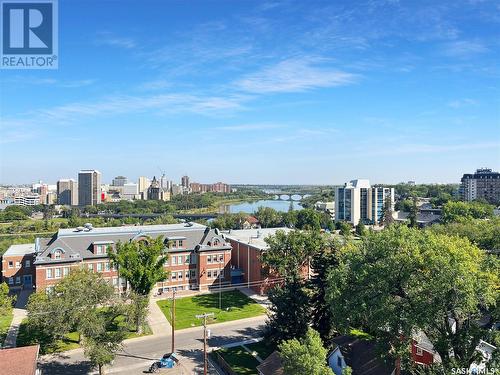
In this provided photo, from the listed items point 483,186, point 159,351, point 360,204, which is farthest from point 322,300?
point 483,186

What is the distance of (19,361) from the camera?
22.6 metres

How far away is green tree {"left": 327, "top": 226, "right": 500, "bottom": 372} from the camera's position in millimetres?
20484

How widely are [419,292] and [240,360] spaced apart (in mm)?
15957

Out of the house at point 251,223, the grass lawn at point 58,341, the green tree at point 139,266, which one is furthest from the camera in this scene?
the house at point 251,223

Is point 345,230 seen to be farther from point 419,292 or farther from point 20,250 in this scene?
point 419,292

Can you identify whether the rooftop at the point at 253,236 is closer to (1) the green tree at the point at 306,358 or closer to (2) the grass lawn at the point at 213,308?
(2) the grass lawn at the point at 213,308

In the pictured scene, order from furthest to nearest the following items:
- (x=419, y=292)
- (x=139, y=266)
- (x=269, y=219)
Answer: (x=269, y=219) < (x=139, y=266) < (x=419, y=292)

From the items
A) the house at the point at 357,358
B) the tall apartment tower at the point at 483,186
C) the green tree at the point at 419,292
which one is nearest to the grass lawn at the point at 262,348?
the house at the point at 357,358

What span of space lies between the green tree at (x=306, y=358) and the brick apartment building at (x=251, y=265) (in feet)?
80.8

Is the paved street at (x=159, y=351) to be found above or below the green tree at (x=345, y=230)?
below

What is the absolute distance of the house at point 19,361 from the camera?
21594 mm

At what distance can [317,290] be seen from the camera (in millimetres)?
31344

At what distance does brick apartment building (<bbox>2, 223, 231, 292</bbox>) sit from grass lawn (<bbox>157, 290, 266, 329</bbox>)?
147 inches

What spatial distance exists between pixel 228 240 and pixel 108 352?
33.0m
